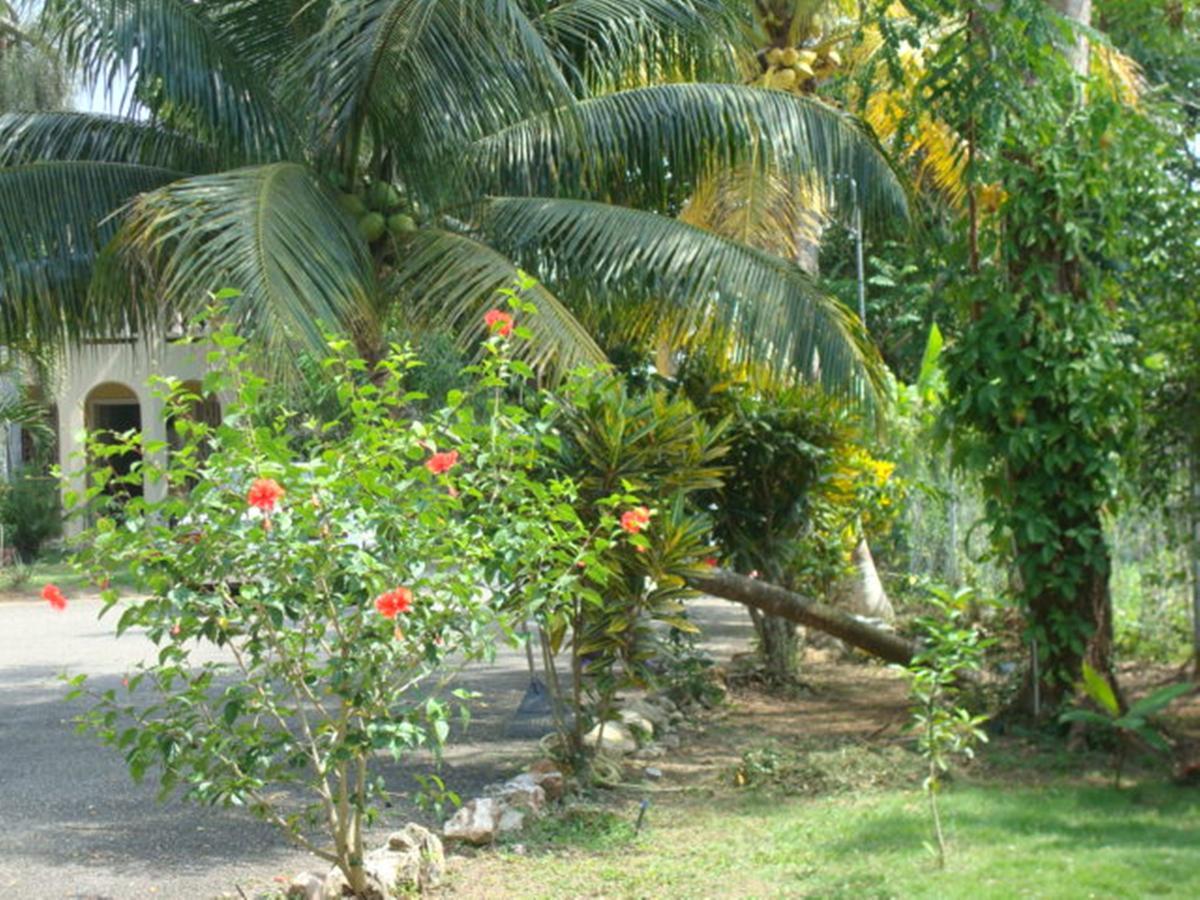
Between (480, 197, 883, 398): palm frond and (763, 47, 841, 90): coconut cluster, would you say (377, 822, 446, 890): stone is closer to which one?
(480, 197, 883, 398): palm frond

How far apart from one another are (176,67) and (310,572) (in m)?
5.59

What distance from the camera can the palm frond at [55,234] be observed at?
31.3 ft

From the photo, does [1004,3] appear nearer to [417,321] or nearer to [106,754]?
[417,321]

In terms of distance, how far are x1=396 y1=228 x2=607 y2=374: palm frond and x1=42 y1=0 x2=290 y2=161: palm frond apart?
1541mm

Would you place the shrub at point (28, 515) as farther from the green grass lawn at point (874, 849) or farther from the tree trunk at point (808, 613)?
the green grass lawn at point (874, 849)

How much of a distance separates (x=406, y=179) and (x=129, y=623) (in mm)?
5300

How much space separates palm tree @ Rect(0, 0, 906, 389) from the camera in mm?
8633

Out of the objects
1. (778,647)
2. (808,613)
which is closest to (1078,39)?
(808,613)

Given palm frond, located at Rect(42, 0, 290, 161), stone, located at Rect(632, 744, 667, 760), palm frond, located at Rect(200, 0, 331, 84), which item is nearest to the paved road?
stone, located at Rect(632, 744, 667, 760)

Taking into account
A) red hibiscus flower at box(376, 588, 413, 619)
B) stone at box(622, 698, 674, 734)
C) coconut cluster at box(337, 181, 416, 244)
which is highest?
coconut cluster at box(337, 181, 416, 244)

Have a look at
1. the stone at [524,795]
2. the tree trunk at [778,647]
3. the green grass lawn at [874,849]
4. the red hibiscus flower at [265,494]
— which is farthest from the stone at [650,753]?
the red hibiscus flower at [265,494]

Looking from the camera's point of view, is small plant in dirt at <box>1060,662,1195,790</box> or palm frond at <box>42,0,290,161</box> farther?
palm frond at <box>42,0,290,161</box>

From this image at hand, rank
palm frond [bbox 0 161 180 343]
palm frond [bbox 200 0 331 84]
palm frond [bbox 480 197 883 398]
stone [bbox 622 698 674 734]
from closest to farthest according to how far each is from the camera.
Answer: palm frond [bbox 480 197 883 398]
palm frond [bbox 0 161 180 343]
stone [bbox 622 698 674 734]
palm frond [bbox 200 0 331 84]

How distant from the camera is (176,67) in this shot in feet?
31.6
